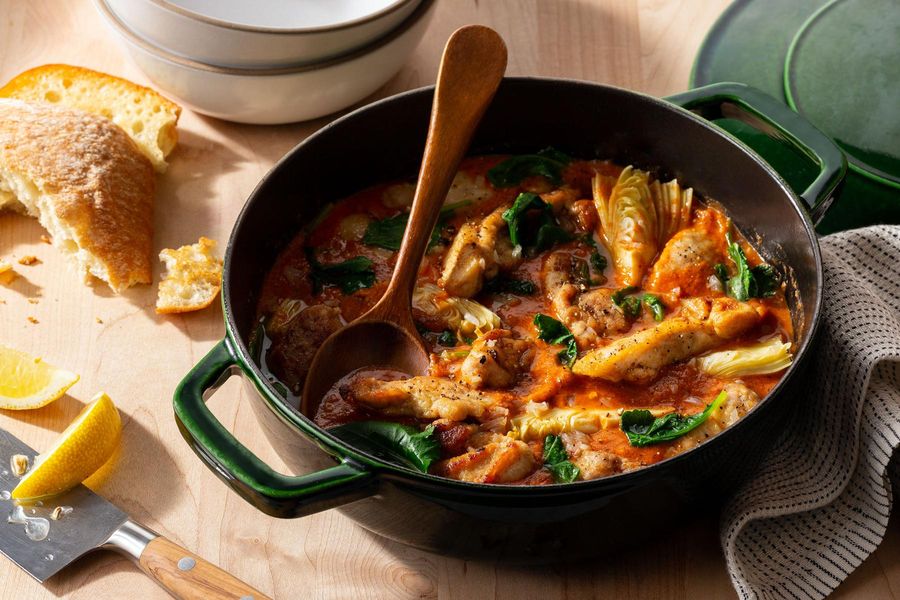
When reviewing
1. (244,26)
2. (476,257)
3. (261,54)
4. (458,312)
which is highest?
(244,26)

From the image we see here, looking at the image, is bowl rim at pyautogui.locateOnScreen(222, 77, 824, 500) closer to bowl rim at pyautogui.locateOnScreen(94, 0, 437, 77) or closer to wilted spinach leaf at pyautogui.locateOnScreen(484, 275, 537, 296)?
wilted spinach leaf at pyautogui.locateOnScreen(484, 275, 537, 296)

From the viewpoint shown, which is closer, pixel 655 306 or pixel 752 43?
pixel 655 306

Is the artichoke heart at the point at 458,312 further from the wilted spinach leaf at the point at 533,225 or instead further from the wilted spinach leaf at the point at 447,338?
the wilted spinach leaf at the point at 533,225

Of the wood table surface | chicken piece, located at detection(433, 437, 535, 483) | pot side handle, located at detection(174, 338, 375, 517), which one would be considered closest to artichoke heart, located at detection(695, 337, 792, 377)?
the wood table surface

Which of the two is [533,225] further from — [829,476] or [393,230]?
[829,476]

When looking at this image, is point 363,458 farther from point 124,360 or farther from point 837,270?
point 837,270

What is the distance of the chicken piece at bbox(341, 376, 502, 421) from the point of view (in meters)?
2.54

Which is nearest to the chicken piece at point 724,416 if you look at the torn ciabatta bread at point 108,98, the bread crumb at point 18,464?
the bread crumb at point 18,464

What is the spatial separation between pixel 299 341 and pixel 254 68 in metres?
1.08

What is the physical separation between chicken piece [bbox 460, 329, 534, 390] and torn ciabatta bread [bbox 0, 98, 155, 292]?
1171 millimetres

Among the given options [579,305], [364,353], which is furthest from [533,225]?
[364,353]

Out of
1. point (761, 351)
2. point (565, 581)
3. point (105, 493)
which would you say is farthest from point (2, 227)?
point (761, 351)

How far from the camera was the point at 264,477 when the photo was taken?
2.10 m

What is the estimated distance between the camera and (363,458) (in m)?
2.11
